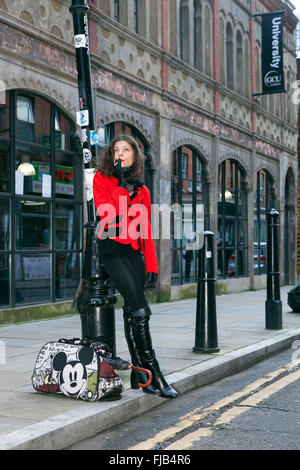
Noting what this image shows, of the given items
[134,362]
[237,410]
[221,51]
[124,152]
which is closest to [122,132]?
[221,51]

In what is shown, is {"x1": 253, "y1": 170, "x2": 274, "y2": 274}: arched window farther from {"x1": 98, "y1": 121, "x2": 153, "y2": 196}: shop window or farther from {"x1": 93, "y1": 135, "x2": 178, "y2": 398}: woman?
{"x1": 93, "y1": 135, "x2": 178, "y2": 398}: woman

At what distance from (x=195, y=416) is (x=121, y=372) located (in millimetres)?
1294

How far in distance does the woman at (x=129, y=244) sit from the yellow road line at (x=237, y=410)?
20.6 inches

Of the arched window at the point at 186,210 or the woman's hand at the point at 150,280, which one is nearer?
the woman's hand at the point at 150,280

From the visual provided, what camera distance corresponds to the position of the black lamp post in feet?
18.5

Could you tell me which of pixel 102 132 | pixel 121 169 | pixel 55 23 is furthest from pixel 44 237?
pixel 121 169

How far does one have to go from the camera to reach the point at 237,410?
546 cm

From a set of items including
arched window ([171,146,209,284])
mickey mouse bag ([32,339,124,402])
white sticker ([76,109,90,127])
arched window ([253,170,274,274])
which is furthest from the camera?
arched window ([253,170,274,274])

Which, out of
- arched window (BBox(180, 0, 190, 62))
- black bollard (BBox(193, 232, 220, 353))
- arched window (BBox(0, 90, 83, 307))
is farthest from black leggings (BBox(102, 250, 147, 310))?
arched window (BBox(180, 0, 190, 62))

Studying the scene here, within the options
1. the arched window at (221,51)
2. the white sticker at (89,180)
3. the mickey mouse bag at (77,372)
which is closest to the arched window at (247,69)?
the arched window at (221,51)

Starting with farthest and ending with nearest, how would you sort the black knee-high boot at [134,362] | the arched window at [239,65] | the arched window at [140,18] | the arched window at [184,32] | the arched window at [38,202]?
the arched window at [239,65], the arched window at [184,32], the arched window at [140,18], the arched window at [38,202], the black knee-high boot at [134,362]

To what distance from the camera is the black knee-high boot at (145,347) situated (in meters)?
5.45

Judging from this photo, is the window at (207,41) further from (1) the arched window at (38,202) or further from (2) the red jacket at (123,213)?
(2) the red jacket at (123,213)

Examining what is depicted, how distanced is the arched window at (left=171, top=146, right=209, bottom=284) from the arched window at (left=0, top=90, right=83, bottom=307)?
14.1 feet
